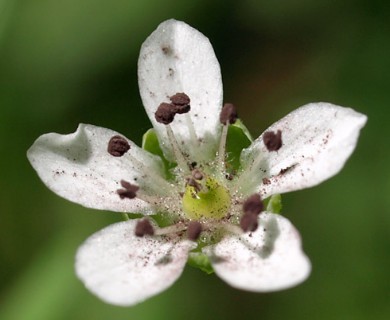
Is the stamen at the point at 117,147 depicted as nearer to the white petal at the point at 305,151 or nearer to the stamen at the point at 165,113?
the stamen at the point at 165,113

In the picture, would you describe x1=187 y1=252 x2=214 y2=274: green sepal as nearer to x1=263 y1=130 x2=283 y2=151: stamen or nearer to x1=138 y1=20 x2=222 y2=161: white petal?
x1=263 y1=130 x2=283 y2=151: stamen

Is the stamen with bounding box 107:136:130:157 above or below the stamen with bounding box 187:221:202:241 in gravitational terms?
above

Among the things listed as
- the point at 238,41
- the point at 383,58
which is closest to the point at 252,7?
the point at 238,41

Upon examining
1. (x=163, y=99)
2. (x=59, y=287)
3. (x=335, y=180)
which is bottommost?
(x=59, y=287)

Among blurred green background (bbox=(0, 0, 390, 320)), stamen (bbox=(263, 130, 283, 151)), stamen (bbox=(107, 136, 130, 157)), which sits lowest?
blurred green background (bbox=(0, 0, 390, 320))

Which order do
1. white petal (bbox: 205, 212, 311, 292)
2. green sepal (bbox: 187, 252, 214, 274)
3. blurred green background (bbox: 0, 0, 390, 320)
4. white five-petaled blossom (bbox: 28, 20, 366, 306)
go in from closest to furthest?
1. white petal (bbox: 205, 212, 311, 292)
2. white five-petaled blossom (bbox: 28, 20, 366, 306)
3. green sepal (bbox: 187, 252, 214, 274)
4. blurred green background (bbox: 0, 0, 390, 320)

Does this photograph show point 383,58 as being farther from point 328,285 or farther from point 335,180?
point 328,285

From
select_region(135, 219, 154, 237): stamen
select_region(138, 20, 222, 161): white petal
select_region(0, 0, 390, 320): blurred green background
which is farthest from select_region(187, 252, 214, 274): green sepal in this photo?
select_region(0, 0, 390, 320): blurred green background
